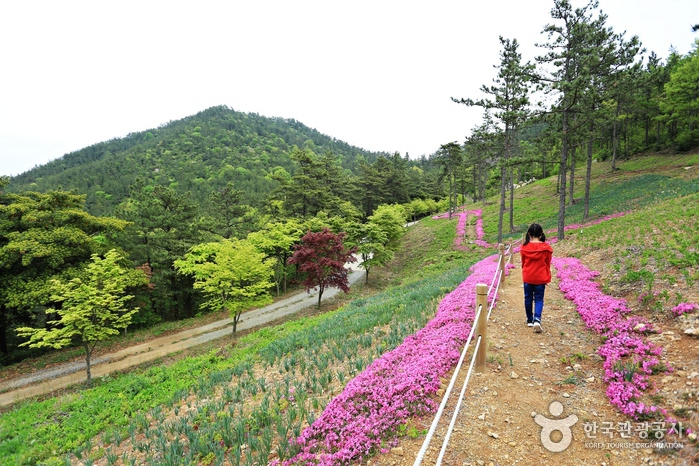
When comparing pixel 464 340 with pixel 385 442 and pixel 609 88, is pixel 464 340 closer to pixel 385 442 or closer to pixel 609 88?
pixel 385 442

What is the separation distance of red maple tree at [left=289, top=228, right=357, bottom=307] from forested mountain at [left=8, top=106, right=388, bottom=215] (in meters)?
39.9

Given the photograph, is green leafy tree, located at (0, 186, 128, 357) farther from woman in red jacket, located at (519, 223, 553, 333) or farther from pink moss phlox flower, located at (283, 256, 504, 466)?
woman in red jacket, located at (519, 223, 553, 333)

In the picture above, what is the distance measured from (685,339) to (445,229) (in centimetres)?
3423

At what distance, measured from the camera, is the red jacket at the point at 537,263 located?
6.72m

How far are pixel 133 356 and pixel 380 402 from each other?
781 inches

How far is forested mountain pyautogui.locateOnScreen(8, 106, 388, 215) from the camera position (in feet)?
276

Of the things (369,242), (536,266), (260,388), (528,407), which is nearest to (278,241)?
(369,242)

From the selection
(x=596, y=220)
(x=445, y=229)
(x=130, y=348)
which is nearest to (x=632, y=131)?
(x=445, y=229)

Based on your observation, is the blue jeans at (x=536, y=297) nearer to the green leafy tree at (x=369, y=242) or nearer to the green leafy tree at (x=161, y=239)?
the green leafy tree at (x=369, y=242)

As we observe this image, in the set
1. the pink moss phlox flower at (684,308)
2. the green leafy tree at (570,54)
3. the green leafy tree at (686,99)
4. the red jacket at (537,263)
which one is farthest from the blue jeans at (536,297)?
the green leafy tree at (686,99)

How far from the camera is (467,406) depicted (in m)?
4.73

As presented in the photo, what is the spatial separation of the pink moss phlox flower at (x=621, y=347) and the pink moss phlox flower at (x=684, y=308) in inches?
21.1

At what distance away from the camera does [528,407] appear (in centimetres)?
461

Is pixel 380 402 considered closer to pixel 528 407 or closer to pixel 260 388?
pixel 528 407
